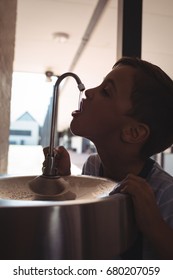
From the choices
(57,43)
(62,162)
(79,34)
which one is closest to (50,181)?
(62,162)

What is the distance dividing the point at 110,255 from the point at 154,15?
134 cm

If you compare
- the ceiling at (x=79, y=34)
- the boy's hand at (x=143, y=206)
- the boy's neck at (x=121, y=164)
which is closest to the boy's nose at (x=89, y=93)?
the boy's neck at (x=121, y=164)

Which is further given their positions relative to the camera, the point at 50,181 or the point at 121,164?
the point at 121,164

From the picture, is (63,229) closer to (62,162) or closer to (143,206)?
(143,206)

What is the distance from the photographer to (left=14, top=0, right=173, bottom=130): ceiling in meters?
1.34

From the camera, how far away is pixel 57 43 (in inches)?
72.1

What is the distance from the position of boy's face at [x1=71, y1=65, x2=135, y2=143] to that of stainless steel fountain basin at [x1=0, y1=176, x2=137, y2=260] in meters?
0.22

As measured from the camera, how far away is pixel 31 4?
4.38 feet

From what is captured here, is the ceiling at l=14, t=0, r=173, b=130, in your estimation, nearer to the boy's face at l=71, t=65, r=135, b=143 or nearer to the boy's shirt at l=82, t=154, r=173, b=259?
the boy's face at l=71, t=65, r=135, b=143

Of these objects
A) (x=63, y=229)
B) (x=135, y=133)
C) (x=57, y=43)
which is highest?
(x=57, y=43)

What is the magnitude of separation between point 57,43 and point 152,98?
1468 mm

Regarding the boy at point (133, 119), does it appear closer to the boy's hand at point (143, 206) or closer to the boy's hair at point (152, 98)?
the boy's hair at point (152, 98)

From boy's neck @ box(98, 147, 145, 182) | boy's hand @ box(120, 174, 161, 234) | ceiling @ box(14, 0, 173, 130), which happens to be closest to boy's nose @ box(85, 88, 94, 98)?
boy's neck @ box(98, 147, 145, 182)

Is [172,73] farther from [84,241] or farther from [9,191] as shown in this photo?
[84,241]
